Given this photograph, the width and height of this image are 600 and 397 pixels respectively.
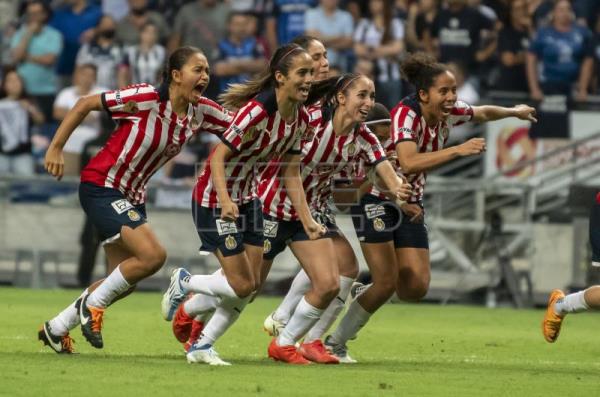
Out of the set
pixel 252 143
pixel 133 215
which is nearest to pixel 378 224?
pixel 252 143

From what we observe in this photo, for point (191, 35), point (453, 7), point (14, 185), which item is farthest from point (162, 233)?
point (453, 7)

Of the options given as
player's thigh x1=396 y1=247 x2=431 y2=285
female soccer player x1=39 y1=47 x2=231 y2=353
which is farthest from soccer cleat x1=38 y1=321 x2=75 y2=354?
player's thigh x1=396 y1=247 x2=431 y2=285

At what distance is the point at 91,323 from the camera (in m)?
9.81

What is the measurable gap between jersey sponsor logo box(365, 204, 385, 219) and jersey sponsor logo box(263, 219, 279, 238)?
78 cm

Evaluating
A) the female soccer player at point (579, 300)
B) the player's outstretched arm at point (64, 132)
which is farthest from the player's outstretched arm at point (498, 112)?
the player's outstretched arm at point (64, 132)

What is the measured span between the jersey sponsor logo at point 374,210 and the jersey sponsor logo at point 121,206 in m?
1.78

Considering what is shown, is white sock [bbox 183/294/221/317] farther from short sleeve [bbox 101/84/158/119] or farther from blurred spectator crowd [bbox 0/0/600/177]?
blurred spectator crowd [bbox 0/0/600/177]

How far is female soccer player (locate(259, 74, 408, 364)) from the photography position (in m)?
9.96

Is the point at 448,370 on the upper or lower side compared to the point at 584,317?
upper

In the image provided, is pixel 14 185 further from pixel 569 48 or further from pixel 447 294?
pixel 569 48

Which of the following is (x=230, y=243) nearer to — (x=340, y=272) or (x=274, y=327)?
(x=340, y=272)

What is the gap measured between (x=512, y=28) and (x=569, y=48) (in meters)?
0.83

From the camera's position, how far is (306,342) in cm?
1049

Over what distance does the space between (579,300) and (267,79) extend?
2.91 m
